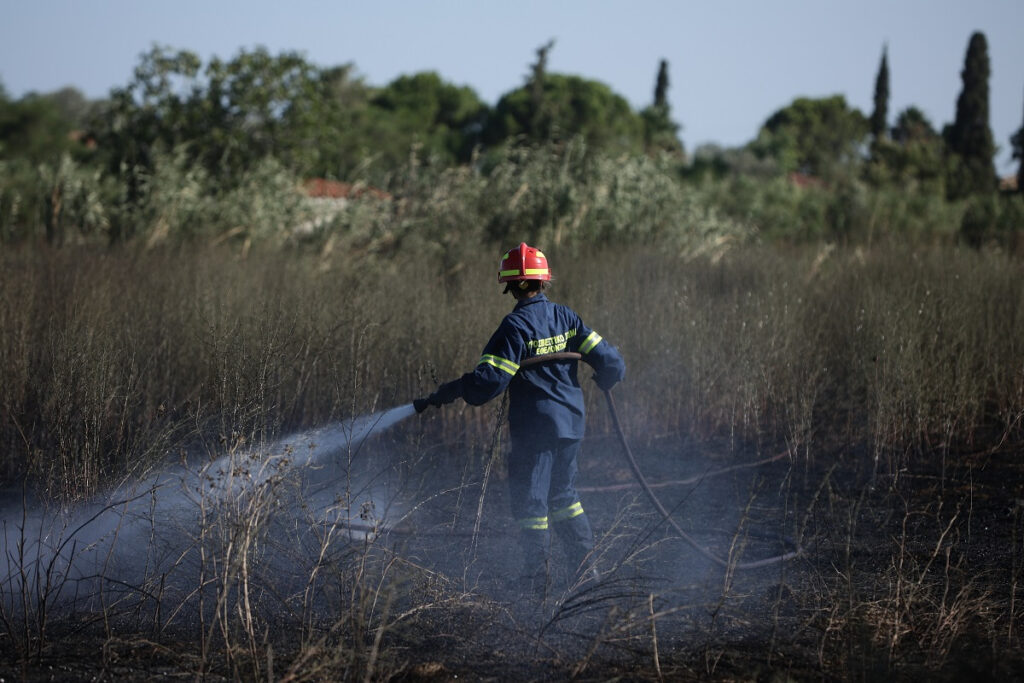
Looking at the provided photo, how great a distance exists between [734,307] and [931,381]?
5.53ft

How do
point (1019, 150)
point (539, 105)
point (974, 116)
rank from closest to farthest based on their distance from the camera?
point (539, 105) → point (1019, 150) → point (974, 116)

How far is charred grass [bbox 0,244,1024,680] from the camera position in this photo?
408 centimetres

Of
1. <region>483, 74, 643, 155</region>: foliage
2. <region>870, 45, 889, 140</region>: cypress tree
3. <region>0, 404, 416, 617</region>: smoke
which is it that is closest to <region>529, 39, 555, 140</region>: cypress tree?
<region>483, 74, 643, 155</region>: foliage

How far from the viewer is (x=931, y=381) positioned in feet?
26.7

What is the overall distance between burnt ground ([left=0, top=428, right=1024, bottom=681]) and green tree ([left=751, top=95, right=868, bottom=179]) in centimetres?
3113

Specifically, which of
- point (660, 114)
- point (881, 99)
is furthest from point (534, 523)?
point (881, 99)

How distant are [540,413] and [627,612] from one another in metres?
1.16

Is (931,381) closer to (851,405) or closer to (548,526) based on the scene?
(851,405)

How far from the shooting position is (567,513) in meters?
4.98

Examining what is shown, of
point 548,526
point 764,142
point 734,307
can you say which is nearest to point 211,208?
point 734,307

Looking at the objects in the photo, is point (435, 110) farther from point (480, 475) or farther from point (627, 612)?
point (627, 612)

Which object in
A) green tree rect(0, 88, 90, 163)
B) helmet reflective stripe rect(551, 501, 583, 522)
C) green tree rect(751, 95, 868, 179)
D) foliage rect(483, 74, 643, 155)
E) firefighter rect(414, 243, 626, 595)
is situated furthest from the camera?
foliage rect(483, 74, 643, 155)

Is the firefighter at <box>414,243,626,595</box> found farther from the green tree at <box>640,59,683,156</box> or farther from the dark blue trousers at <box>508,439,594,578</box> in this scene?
the green tree at <box>640,59,683,156</box>

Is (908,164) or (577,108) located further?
(577,108)
